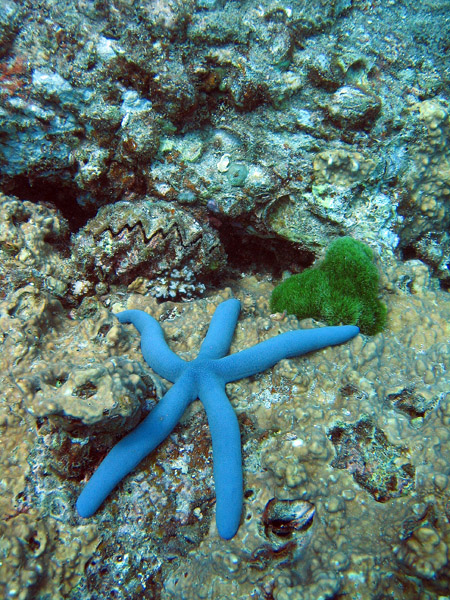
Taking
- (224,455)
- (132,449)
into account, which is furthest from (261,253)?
(132,449)

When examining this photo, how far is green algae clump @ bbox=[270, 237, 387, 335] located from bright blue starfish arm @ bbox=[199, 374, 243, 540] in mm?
1229

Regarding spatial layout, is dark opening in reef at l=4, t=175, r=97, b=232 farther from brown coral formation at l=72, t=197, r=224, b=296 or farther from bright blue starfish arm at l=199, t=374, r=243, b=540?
bright blue starfish arm at l=199, t=374, r=243, b=540

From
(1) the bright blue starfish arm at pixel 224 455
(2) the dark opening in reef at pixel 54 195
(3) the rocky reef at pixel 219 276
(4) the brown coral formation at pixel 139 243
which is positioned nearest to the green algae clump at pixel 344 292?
(3) the rocky reef at pixel 219 276

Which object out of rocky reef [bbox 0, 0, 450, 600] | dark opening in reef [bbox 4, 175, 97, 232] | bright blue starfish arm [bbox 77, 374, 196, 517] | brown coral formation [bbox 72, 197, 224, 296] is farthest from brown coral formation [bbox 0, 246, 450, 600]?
dark opening in reef [bbox 4, 175, 97, 232]

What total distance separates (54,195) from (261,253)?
2.61 m

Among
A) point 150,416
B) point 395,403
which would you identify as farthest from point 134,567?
point 395,403

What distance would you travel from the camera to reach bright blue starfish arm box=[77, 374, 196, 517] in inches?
85.6

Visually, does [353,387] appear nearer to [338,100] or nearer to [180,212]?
[180,212]

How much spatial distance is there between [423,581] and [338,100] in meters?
3.80

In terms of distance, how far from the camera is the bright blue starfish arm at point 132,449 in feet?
7.13

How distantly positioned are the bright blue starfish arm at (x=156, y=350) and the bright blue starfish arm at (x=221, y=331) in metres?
0.22

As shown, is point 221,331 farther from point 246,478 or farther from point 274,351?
point 246,478

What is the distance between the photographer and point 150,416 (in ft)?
7.75

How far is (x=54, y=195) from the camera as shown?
12.9 ft
